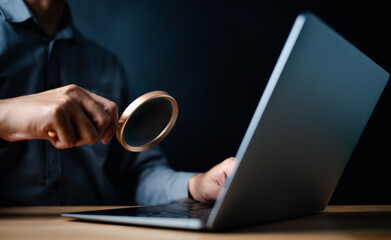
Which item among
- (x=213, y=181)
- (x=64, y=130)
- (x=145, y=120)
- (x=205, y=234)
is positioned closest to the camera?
(x=205, y=234)

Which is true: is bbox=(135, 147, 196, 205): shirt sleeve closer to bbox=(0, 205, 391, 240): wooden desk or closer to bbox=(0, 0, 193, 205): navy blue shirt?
bbox=(0, 0, 193, 205): navy blue shirt

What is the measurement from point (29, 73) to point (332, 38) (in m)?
1.14

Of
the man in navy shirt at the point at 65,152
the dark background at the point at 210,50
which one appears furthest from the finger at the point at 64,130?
the dark background at the point at 210,50

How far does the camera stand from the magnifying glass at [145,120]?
25.9 inches

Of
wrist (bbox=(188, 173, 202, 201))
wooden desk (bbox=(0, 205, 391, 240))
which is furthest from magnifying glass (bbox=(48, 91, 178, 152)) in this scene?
wrist (bbox=(188, 173, 202, 201))

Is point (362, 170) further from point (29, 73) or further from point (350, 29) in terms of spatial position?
point (29, 73)

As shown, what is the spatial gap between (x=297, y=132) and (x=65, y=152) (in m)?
1.04

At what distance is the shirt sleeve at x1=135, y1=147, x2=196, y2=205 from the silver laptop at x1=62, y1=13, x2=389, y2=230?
0.55 meters

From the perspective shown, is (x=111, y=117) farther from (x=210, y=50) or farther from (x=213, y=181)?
(x=210, y=50)

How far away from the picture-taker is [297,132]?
50cm

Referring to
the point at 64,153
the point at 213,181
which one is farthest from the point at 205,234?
the point at 64,153

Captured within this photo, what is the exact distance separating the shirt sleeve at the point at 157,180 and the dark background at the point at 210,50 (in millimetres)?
348

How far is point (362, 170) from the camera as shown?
1.73m

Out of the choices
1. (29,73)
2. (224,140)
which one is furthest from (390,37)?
(29,73)
